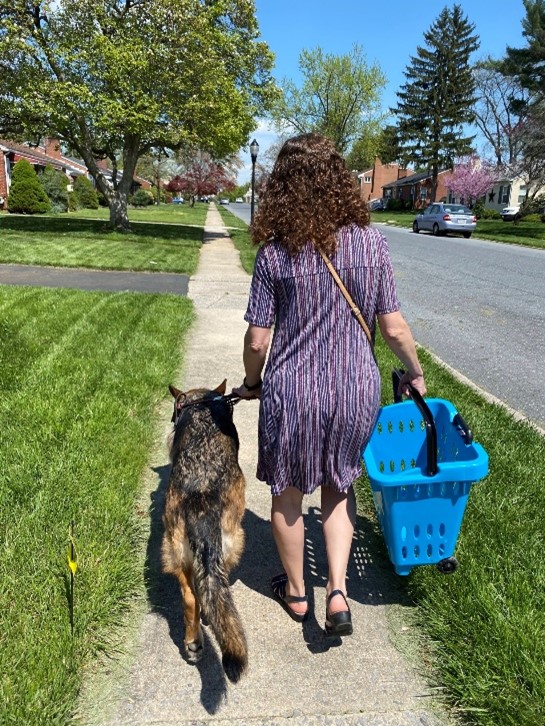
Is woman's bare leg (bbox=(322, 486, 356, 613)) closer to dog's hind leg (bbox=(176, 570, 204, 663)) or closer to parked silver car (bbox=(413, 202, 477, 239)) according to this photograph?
dog's hind leg (bbox=(176, 570, 204, 663))

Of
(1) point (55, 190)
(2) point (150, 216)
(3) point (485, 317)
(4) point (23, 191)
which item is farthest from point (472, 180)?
(3) point (485, 317)

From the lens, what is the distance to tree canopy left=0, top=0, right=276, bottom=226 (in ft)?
55.6

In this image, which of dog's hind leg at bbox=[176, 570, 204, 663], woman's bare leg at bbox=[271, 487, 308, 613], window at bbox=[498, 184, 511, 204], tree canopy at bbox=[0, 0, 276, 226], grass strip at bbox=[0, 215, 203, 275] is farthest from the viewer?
window at bbox=[498, 184, 511, 204]

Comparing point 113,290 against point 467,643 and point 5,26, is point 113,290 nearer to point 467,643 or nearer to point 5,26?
point 467,643

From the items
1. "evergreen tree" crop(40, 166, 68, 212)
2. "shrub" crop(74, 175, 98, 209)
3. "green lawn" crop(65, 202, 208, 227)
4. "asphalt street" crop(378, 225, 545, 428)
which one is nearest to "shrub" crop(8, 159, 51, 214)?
"green lawn" crop(65, 202, 208, 227)

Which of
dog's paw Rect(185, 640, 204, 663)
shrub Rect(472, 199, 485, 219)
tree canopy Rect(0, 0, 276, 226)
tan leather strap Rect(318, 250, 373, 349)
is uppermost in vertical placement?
tree canopy Rect(0, 0, 276, 226)

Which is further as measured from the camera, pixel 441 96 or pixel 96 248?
pixel 441 96

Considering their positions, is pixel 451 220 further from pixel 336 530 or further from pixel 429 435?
pixel 336 530

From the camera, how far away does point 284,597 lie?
2658 millimetres

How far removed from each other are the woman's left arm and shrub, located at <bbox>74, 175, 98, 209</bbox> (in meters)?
42.8

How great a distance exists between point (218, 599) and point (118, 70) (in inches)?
716

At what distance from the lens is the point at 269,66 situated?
2216cm

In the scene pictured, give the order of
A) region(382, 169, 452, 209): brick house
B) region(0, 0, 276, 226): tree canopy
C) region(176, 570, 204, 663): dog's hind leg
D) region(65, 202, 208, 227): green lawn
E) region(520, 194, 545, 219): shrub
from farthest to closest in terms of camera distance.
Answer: region(382, 169, 452, 209): brick house, region(520, 194, 545, 219): shrub, region(65, 202, 208, 227): green lawn, region(0, 0, 276, 226): tree canopy, region(176, 570, 204, 663): dog's hind leg

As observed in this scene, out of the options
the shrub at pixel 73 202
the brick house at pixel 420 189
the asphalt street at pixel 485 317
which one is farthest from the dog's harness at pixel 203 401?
the brick house at pixel 420 189
